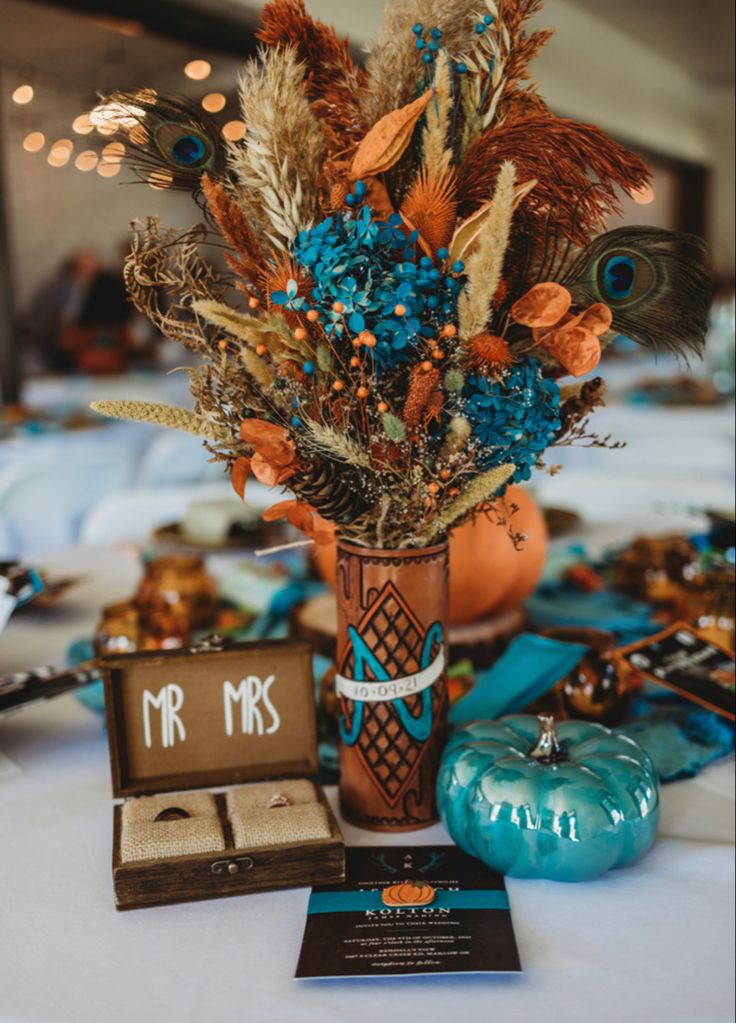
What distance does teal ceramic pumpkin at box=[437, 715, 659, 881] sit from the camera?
2.54ft

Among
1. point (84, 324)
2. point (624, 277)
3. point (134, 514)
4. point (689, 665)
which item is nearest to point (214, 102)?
point (624, 277)

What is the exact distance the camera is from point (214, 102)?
0.82 m

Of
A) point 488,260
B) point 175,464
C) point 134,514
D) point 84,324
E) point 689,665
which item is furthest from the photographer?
point 84,324

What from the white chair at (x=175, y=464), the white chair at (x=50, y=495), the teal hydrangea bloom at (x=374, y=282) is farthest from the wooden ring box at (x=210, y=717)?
the white chair at (x=175, y=464)

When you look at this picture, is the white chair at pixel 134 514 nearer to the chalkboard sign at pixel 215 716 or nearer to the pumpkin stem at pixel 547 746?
the chalkboard sign at pixel 215 716

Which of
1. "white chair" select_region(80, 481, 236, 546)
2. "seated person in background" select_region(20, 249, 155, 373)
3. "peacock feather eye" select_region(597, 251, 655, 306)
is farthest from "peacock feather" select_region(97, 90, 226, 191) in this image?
"seated person in background" select_region(20, 249, 155, 373)

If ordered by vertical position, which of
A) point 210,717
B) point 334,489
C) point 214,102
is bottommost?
point 210,717

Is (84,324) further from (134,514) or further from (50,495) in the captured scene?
(134,514)

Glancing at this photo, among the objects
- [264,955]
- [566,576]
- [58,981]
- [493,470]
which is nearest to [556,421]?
[493,470]

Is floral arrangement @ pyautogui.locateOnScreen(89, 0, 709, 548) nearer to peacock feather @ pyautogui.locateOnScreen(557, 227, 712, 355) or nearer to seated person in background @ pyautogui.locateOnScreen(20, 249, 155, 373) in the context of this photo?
peacock feather @ pyautogui.locateOnScreen(557, 227, 712, 355)

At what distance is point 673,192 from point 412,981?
11.1m

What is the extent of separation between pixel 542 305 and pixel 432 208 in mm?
123

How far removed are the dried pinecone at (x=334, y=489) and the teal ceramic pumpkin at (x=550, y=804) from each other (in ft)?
0.82

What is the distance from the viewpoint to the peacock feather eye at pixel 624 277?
781mm
